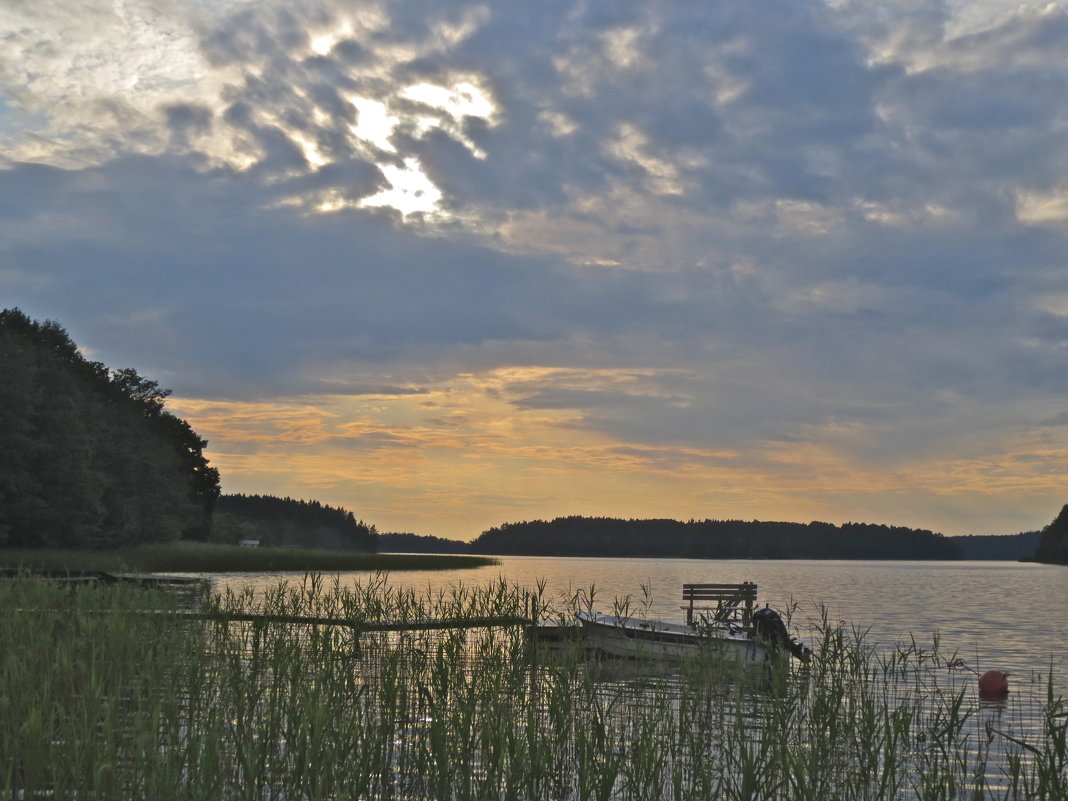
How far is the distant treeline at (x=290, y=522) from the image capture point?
147 m

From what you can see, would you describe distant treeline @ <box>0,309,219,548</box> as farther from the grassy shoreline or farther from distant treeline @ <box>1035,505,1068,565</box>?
distant treeline @ <box>1035,505,1068,565</box>

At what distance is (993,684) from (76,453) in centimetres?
5311

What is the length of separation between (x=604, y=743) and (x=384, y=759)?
2089mm

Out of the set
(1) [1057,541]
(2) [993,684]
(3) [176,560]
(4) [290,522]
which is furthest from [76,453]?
(1) [1057,541]

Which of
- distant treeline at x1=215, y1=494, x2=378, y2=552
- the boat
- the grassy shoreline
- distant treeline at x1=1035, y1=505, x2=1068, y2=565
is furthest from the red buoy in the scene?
distant treeline at x1=1035, y1=505, x2=1068, y2=565

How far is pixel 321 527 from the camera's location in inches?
6639

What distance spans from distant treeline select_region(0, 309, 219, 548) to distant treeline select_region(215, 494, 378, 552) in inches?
1856

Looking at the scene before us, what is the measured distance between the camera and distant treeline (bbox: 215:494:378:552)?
14710cm

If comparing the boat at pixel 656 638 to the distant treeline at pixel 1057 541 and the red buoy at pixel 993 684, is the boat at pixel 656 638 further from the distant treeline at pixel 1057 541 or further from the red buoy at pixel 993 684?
the distant treeline at pixel 1057 541

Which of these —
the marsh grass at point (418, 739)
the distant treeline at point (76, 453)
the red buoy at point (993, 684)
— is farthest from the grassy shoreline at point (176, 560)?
the red buoy at point (993, 684)

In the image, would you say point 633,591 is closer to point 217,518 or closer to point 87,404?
point 87,404

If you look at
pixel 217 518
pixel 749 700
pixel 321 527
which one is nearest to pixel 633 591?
pixel 749 700

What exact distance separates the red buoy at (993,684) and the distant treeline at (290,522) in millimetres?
117868

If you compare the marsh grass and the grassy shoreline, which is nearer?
the marsh grass
